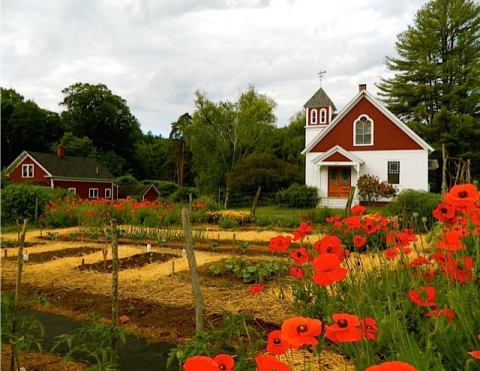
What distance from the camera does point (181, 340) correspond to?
314 centimetres

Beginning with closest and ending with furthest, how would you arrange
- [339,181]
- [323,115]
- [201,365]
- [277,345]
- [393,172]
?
[201,365], [277,345], [393,172], [339,181], [323,115]

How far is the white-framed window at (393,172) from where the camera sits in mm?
22250

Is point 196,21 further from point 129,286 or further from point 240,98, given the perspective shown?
point 240,98

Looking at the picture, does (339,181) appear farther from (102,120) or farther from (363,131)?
(102,120)

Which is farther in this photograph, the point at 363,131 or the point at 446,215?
the point at 363,131

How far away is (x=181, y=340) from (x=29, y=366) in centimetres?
102

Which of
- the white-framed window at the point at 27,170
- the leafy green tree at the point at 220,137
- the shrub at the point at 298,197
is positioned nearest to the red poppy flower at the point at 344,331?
the shrub at the point at 298,197

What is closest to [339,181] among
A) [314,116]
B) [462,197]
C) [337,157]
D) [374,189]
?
[337,157]

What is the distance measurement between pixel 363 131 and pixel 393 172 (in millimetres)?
2757

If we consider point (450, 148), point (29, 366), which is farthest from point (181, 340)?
point (450, 148)

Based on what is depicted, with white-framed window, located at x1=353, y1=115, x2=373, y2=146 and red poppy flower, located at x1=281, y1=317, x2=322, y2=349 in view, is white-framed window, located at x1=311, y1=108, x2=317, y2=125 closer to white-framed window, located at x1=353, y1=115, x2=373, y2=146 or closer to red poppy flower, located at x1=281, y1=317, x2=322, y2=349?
white-framed window, located at x1=353, y1=115, x2=373, y2=146

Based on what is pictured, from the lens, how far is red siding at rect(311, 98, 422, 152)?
22125mm

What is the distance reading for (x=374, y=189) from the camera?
2114cm

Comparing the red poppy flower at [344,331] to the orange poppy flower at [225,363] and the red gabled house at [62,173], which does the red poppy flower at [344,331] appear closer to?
the orange poppy flower at [225,363]
